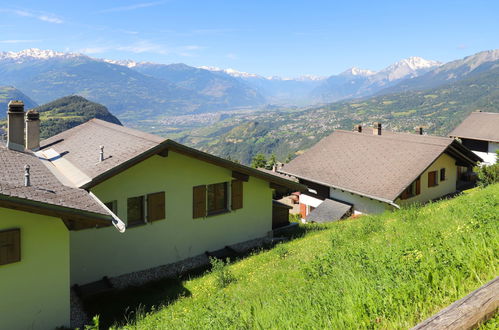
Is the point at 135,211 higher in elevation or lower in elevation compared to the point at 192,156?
lower

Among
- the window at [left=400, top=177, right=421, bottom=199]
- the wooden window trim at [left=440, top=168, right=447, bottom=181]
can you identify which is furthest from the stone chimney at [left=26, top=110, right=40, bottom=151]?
the wooden window trim at [left=440, top=168, right=447, bottom=181]

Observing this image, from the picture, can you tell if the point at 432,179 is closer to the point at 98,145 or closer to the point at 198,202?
the point at 198,202

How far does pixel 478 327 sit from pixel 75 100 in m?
218

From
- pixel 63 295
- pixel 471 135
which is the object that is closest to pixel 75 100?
pixel 471 135

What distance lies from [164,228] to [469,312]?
42.1ft

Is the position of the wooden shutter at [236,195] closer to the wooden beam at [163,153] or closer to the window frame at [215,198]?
the window frame at [215,198]

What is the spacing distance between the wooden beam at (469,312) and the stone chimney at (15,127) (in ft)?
53.9

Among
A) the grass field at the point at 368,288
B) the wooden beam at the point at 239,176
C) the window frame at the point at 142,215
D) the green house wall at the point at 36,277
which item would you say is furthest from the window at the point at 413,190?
the green house wall at the point at 36,277

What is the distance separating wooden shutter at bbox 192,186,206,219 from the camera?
16.1 m

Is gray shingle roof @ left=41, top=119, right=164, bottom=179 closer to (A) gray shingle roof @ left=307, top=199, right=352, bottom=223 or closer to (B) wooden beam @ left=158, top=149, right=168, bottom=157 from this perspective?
(B) wooden beam @ left=158, top=149, right=168, bottom=157

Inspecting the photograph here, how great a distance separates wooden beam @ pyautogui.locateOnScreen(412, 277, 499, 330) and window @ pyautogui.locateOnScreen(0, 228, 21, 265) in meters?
9.56

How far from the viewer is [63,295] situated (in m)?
10.5

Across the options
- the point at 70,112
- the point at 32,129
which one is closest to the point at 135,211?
the point at 32,129

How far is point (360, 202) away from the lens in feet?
90.9
